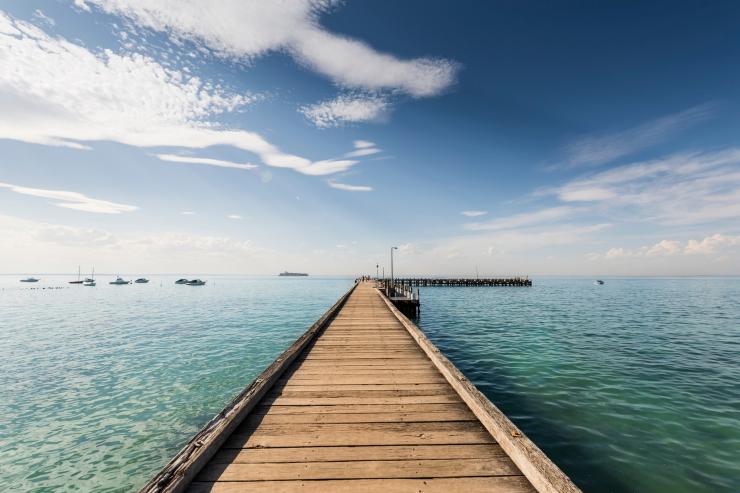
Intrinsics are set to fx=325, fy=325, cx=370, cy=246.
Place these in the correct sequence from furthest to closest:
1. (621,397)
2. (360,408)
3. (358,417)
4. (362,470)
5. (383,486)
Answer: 1. (621,397)
2. (360,408)
3. (358,417)
4. (362,470)
5. (383,486)

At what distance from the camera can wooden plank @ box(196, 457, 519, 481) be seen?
3055mm

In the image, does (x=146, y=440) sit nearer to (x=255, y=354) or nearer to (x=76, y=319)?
(x=255, y=354)

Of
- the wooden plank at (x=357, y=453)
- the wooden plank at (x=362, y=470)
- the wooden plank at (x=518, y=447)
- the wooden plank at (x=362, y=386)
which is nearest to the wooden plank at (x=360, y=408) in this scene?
the wooden plank at (x=518, y=447)

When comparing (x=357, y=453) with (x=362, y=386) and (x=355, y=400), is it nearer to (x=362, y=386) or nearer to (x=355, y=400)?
(x=355, y=400)

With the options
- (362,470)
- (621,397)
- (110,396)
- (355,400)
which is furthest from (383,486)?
(110,396)

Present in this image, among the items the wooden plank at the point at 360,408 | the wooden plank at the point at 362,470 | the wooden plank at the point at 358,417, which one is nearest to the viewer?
the wooden plank at the point at 362,470

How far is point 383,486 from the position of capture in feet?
9.59

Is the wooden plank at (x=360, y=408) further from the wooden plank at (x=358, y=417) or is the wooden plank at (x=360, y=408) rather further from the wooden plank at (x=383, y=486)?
the wooden plank at (x=383, y=486)

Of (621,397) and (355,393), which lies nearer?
(355,393)

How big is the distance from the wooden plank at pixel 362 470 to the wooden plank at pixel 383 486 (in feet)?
0.20

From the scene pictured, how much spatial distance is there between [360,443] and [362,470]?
18.9 inches

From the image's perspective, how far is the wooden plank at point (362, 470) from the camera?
306 cm

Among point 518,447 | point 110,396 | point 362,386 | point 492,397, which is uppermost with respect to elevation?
point 518,447

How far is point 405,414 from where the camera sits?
4320 millimetres
